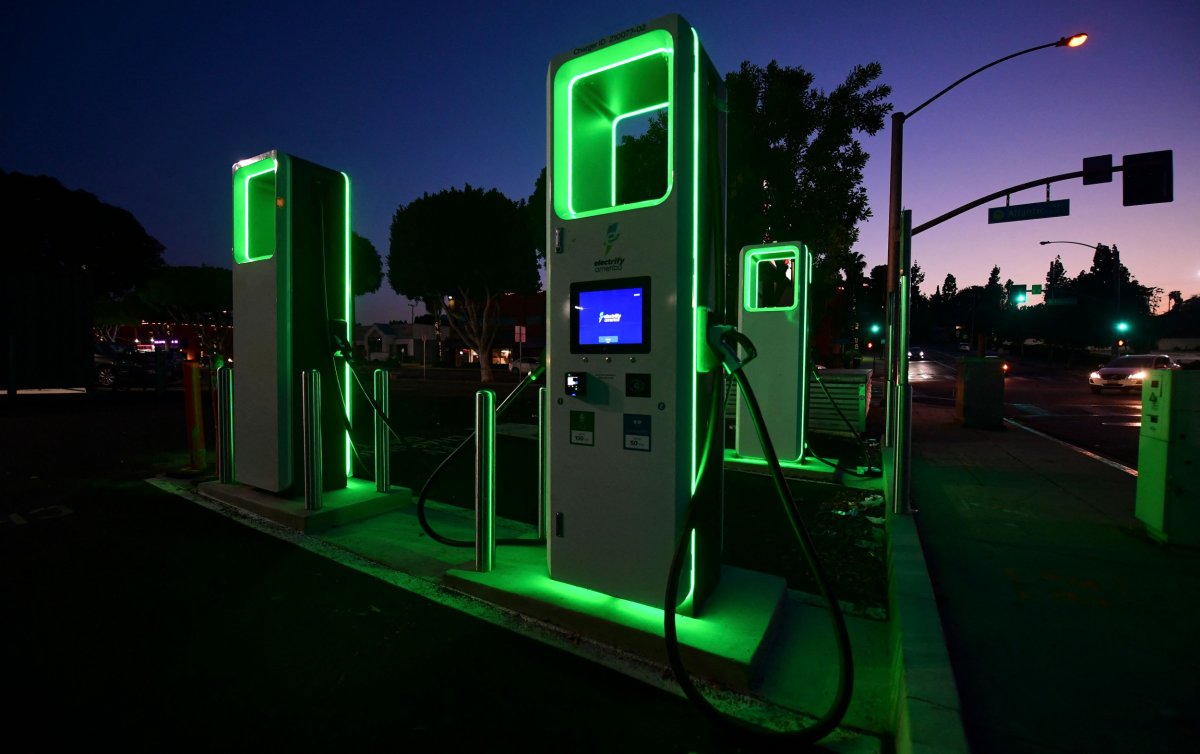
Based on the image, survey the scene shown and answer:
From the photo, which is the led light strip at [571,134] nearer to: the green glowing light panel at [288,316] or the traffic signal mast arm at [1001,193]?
the green glowing light panel at [288,316]

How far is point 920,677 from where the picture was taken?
214cm

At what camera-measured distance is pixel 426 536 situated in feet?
14.9

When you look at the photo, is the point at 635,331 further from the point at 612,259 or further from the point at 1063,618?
the point at 1063,618

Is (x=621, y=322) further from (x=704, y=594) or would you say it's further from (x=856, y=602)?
(x=856, y=602)

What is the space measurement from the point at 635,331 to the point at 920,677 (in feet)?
6.13

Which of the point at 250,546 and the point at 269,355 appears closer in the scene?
the point at 250,546

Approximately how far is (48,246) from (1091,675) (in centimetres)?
4745

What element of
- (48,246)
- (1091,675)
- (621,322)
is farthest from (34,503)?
(48,246)

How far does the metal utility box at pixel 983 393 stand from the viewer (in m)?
10.7

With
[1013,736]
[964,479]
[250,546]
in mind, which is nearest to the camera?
[1013,736]

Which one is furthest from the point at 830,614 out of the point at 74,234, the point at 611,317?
the point at 74,234

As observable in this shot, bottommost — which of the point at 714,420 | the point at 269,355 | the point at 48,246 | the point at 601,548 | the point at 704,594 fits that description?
the point at 704,594

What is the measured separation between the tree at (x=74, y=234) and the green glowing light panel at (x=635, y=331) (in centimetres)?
3671

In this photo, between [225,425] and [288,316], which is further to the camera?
[225,425]
